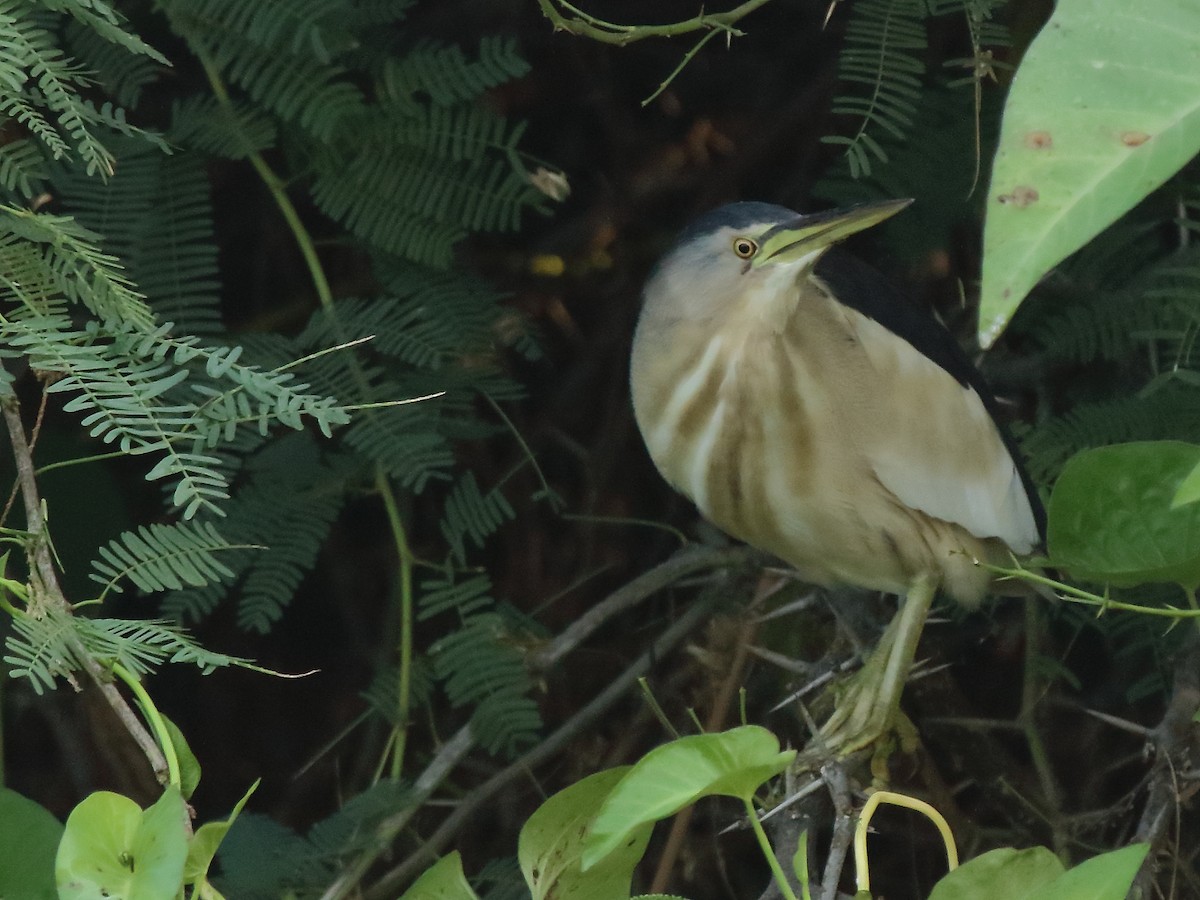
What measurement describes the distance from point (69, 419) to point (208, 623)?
348mm

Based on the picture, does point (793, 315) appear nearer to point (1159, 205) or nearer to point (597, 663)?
point (1159, 205)

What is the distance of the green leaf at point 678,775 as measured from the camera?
2.38 feet

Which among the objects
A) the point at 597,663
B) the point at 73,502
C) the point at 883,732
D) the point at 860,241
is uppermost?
the point at 860,241

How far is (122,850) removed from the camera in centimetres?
73

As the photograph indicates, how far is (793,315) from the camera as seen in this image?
54.8 inches

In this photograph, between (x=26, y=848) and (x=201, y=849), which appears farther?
(x=26, y=848)

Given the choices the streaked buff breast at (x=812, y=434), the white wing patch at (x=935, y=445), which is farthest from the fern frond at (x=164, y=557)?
the white wing patch at (x=935, y=445)

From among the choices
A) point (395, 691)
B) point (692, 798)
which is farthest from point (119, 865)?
point (395, 691)

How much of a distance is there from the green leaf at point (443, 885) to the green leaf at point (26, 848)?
211mm

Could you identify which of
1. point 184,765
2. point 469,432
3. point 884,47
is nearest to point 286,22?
point 469,432

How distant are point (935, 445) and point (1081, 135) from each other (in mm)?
882

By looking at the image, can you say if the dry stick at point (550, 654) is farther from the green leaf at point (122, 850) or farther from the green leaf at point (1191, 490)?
the green leaf at point (1191, 490)

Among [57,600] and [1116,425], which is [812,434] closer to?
[1116,425]

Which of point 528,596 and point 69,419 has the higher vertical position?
point 69,419
